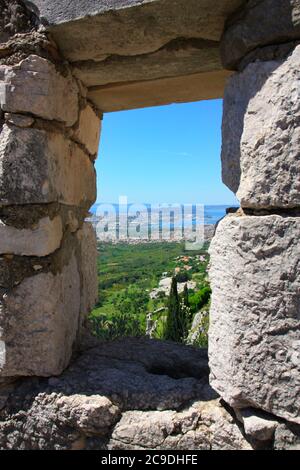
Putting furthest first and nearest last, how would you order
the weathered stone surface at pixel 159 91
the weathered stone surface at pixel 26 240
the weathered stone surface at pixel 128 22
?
the weathered stone surface at pixel 159 91
the weathered stone surface at pixel 26 240
the weathered stone surface at pixel 128 22

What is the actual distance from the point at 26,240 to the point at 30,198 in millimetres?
176

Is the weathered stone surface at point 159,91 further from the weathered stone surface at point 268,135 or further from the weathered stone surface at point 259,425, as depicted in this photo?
the weathered stone surface at point 259,425

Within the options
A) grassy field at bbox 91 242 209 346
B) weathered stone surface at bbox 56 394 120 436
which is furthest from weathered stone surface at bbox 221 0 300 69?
grassy field at bbox 91 242 209 346

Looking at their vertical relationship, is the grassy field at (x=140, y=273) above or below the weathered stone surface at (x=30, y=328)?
below

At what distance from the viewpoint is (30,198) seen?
1.64 meters

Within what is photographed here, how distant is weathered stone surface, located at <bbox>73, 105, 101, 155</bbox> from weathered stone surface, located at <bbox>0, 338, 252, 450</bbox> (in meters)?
1.12

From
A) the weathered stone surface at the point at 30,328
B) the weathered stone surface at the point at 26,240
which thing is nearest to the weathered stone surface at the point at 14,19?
the weathered stone surface at the point at 26,240

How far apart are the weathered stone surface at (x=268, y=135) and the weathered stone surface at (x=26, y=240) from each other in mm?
806

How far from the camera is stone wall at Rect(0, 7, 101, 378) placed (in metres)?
1.62

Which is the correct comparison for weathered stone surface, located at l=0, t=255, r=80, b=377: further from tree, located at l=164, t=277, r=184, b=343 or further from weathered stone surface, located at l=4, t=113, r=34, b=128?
tree, located at l=164, t=277, r=184, b=343

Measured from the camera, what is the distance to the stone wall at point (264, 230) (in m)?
1.25

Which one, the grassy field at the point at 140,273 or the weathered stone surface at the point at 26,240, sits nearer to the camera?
the weathered stone surface at the point at 26,240

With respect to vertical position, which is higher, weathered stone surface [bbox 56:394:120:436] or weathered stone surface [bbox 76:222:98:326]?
weathered stone surface [bbox 76:222:98:326]

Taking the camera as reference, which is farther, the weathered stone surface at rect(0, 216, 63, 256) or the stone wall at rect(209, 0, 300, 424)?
the weathered stone surface at rect(0, 216, 63, 256)
